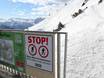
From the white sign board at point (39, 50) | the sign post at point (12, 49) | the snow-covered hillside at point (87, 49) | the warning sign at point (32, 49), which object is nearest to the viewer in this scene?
the white sign board at point (39, 50)

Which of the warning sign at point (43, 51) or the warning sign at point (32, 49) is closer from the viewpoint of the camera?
the warning sign at point (43, 51)

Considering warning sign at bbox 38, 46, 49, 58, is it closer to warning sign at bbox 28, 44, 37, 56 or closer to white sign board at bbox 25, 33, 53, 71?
white sign board at bbox 25, 33, 53, 71

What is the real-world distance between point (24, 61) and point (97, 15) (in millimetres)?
13077

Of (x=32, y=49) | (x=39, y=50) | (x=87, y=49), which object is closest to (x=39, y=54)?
(x=39, y=50)

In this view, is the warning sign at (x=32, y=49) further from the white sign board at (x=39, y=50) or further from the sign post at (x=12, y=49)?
the sign post at (x=12, y=49)

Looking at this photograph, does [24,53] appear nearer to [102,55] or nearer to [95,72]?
[95,72]

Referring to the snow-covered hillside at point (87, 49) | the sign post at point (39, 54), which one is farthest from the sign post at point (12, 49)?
the snow-covered hillside at point (87, 49)

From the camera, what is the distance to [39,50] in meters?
7.17

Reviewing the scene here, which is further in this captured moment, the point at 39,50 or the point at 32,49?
the point at 32,49

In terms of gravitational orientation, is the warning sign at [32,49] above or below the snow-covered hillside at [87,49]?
above

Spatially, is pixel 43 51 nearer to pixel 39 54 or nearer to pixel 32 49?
pixel 39 54

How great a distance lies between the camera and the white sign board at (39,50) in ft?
22.3

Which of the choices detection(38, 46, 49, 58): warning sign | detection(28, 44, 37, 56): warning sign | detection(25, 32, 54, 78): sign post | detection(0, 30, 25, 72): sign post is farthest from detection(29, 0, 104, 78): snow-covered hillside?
detection(38, 46, 49, 58): warning sign

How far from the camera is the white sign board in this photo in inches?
267
